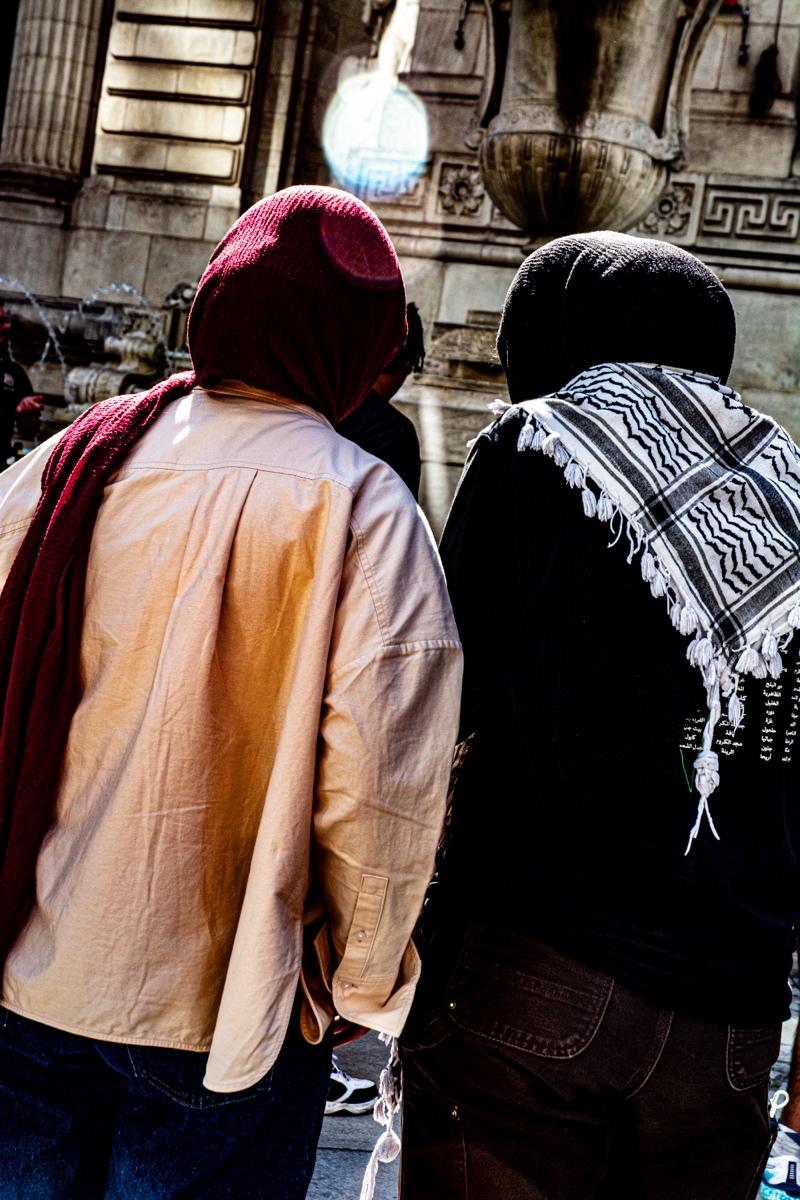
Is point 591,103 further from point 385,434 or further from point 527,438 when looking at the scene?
Answer: point 527,438

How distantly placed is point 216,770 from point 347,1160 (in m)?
1.80

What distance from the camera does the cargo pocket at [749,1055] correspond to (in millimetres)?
1735

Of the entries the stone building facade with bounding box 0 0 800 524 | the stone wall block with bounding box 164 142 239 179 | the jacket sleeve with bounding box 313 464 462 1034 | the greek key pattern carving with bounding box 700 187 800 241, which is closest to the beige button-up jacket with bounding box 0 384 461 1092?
the jacket sleeve with bounding box 313 464 462 1034

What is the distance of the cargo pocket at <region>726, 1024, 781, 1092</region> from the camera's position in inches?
68.3

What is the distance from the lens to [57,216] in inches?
522

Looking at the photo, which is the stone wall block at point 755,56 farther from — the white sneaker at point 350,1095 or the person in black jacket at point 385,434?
the white sneaker at point 350,1095

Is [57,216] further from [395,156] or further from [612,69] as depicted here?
[612,69]

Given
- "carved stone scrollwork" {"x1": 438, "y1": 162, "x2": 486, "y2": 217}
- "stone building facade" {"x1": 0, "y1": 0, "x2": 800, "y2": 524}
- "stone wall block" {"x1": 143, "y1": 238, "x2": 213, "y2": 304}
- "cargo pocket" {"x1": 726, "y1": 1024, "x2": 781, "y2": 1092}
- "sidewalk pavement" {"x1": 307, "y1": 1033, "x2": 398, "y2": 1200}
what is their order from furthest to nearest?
"stone wall block" {"x1": 143, "y1": 238, "x2": 213, "y2": 304} → "carved stone scrollwork" {"x1": 438, "y1": 162, "x2": 486, "y2": 217} → "stone building facade" {"x1": 0, "y1": 0, "x2": 800, "y2": 524} → "sidewalk pavement" {"x1": 307, "y1": 1033, "x2": 398, "y2": 1200} → "cargo pocket" {"x1": 726, "y1": 1024, "x2": 781, "y2": 1092}

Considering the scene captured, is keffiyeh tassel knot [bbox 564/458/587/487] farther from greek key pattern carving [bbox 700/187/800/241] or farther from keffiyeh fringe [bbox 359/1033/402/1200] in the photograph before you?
greek key pattern carving [bbox 700/187/800/241]

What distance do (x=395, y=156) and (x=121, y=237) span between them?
3.37 metres

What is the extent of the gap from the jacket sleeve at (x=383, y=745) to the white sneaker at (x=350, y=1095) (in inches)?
69.9

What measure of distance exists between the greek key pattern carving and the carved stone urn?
471cm

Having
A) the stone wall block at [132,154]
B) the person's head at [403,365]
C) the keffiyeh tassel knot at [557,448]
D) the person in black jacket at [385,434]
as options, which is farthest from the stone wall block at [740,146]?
the keffiyeh tassel knot at [557,448]

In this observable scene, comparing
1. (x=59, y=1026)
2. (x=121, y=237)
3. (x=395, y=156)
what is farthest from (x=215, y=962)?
(x=121, y=237)
